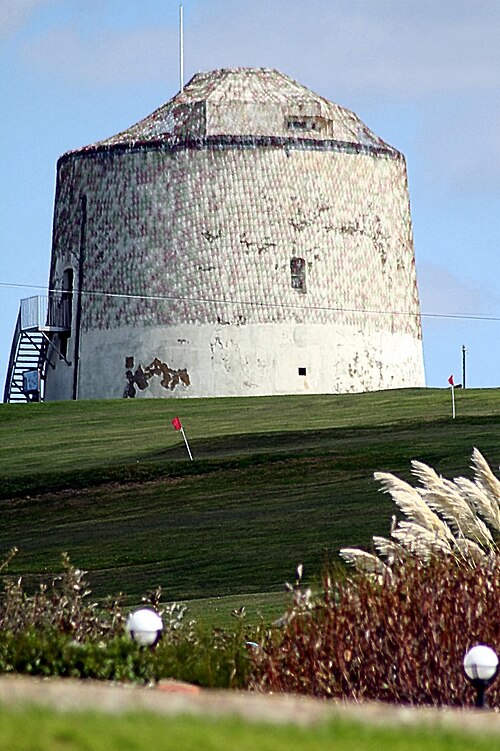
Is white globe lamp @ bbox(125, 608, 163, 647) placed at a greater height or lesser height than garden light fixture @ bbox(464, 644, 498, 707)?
greater

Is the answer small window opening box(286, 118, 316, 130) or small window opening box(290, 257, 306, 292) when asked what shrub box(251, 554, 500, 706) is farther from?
small window opening box(286, 118, 316, 130)

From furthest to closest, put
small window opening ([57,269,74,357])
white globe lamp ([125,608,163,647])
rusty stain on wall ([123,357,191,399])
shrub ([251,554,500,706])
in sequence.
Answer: small window opening ([57,269,74,357]) → rusty stain on wall ([123,357,191,399]) → shrub ([251,554,500,706]) → white globe lamp ([125,608,163,647])

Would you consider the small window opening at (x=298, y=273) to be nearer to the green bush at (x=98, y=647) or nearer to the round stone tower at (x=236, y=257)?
the round stone tower at (x=236, y=257)

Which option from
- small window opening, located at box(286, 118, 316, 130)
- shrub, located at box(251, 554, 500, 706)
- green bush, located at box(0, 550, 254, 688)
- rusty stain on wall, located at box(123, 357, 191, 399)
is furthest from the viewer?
small window opening, located at box(286, 118, 316, 130)

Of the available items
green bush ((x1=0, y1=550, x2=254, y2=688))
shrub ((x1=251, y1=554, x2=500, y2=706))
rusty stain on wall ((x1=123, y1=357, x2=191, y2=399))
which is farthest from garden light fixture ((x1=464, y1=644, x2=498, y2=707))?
rusty stain on wall ((x1=123, y1=357, x2=191, y2=399))

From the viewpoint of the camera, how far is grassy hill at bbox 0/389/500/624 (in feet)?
65.8

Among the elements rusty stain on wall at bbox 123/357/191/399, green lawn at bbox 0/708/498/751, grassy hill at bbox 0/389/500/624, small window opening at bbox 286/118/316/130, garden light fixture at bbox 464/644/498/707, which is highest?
small window opening at bbox 286/118/316/130

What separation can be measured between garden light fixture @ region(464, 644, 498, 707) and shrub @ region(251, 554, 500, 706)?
1.22 m

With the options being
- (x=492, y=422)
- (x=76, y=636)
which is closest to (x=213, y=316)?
(x=492, y=422)

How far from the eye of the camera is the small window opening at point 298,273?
47.0 meters

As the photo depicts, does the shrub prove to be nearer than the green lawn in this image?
No

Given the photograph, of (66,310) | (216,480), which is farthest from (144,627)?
(66,310)

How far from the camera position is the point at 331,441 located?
103 feet

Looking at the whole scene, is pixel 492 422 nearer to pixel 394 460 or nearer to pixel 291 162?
pixel 394 460
